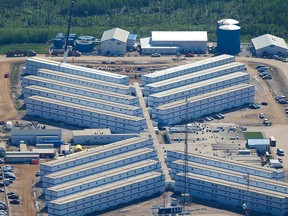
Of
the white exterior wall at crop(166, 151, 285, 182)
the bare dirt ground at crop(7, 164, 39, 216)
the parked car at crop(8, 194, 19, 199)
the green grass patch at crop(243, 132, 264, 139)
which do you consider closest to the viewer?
the bare dirt ground at crop(7, 164, 39, 216)

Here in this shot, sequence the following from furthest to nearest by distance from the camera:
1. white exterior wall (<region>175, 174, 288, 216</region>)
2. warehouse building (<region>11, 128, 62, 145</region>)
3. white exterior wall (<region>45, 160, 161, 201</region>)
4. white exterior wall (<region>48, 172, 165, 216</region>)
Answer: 1. warehouse building (<region>11, 128, 62, 145</region>)
2. white exterior wall (<region>175, 174, 288, 216</region>)
3. white exterior wall (<region>45, 160, 161, 201</region>)
4. white exterior wall (<region>48, 172, 165, 216</region>)

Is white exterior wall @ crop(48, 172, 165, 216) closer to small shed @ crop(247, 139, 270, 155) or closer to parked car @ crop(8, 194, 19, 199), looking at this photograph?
parked car @ crop(8, 194, 19, 199)

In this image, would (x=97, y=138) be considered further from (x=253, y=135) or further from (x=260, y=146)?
(x=260, y=146)

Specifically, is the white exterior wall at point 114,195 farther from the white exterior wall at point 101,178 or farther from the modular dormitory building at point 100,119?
the modular dormitory building at point 100,119

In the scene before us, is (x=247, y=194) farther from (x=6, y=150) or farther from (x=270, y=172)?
(x=6, y=150)

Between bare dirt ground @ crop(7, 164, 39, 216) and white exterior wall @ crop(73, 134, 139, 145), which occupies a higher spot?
white exterior wall @ crop(73, 134, 139, 145)

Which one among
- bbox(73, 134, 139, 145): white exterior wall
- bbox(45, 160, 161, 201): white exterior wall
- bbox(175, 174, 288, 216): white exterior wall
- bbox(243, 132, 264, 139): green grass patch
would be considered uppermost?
bbox(73, 134, 139, 145): white exterior wall

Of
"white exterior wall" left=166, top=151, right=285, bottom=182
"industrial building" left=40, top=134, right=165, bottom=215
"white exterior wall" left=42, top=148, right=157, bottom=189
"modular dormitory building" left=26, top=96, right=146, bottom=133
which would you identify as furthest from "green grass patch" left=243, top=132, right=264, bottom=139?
"white exterior wall" left=42, top=148, right=157, bottom=189
